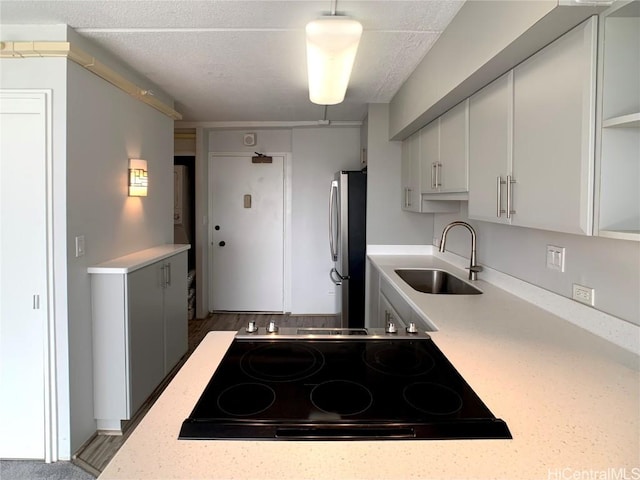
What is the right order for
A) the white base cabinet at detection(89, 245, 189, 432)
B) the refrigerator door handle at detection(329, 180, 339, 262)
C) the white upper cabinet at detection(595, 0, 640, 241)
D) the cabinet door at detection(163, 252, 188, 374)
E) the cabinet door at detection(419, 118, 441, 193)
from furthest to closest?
the refrigerator door handle at detection(329, 180, 339, 262)
the cabinet door at detection(163, 252, 188, 374)
the cabinet door at detection(419, 118, 441, 193)
the white base cabinet at detection(89, 245, 189, 432)
the white upper cabinet at detection(595, 0, 640, 241)

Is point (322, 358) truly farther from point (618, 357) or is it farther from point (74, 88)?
point (74, 88)

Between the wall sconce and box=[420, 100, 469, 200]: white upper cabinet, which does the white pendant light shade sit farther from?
the wall sconce

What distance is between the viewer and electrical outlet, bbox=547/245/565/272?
5.50 ft

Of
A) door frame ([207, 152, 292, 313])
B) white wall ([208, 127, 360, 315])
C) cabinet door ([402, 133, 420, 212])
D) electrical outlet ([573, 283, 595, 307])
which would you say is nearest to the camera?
electrical outlet ([573, 283, 595, 307])

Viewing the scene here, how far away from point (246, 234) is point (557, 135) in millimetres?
4032

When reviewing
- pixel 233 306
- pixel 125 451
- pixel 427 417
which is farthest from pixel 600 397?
pixel 233 306

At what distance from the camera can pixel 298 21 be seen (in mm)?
1981

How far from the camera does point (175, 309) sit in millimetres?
3133

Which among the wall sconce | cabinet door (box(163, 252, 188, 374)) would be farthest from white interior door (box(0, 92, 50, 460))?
cabinet door (box(163, 252, 188, 374))

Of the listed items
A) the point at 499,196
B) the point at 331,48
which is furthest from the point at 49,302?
the point at 499,196

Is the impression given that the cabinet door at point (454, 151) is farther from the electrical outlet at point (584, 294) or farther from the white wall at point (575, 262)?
the electrical outlet at point (584, 294)

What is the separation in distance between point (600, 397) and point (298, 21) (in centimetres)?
201

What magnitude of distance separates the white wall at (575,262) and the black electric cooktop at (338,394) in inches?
27.0

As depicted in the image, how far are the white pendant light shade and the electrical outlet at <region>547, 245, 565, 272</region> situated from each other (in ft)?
4.42
